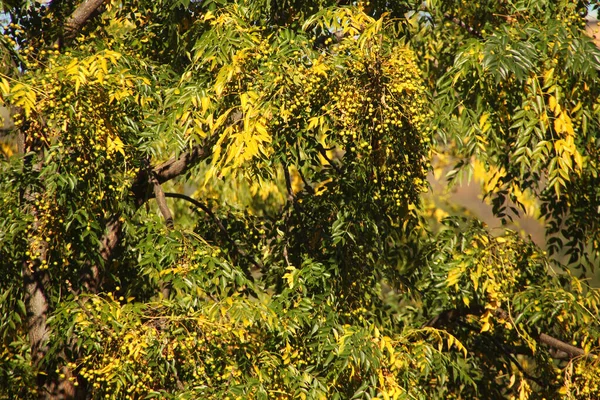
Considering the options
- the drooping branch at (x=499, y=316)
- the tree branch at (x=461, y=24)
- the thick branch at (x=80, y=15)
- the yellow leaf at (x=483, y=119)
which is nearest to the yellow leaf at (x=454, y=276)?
the drooping branch at (x=499, y=316)

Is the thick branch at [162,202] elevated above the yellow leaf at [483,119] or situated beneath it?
situated beneath

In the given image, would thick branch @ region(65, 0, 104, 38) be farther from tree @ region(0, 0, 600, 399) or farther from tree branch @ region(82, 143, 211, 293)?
tree branch @ region(82, 143, 211, 293)

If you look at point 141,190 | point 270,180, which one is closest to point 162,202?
point 141,190

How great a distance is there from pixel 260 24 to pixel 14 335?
2.08 metres

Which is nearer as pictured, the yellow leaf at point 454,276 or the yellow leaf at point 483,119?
the yellow leaf at point 483,119

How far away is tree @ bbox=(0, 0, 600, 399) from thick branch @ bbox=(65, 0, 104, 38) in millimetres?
14

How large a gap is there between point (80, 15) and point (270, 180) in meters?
1.50

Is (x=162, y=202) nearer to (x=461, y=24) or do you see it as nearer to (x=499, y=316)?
(x=499, y=316)

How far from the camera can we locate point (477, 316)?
163 inches

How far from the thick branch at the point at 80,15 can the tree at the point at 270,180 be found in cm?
1

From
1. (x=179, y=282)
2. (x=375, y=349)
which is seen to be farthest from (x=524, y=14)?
→ (x=179, y=282)

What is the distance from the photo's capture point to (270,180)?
3188 mm

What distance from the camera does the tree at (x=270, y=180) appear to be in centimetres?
304

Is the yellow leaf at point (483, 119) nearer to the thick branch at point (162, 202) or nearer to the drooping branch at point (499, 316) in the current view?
the drooping branch at point (499, 316)
